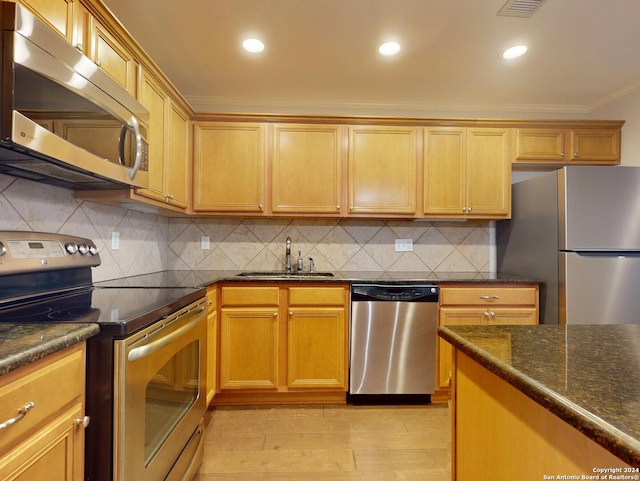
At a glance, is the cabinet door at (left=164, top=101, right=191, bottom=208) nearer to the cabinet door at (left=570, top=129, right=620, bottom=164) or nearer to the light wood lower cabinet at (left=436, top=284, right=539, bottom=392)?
the light wood lower cabinet at (left=436, top=284, right=539, bottom=392)

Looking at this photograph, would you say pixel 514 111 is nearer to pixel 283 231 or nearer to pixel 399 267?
pixel 399 267

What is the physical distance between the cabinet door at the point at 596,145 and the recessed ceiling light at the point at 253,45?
2596 millimetres

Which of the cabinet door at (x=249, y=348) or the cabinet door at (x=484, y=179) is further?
the cabinet door at (x=484, y=179)

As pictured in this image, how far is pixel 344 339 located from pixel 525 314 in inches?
52.7

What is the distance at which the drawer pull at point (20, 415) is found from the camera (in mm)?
641

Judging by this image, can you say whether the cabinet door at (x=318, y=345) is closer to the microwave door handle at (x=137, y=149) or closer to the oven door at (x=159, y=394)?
the oven door at (x=159, y=394)

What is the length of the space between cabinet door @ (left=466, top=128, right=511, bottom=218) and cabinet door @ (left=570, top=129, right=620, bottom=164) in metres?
0.65

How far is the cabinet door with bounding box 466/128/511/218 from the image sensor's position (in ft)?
8.52

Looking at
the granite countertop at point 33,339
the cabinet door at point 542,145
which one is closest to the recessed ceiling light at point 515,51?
the cabinet door at point 542,145

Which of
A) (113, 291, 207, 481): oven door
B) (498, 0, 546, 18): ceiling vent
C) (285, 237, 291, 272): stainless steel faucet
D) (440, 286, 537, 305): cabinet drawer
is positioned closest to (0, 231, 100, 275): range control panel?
(113, 291, 207, 481): oven door

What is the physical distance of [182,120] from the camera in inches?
92.8

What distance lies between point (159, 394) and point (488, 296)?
2148 mm

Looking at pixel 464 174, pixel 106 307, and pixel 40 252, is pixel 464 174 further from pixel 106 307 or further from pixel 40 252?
pixel 40 252

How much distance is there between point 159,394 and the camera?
3.99ft
